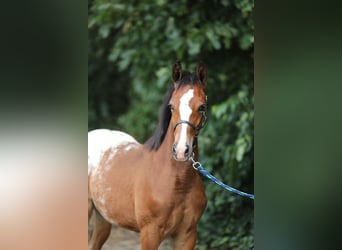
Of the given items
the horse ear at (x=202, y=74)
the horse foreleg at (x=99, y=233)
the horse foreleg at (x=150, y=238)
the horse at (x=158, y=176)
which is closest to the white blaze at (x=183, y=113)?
the horse at (x=158, y=176)

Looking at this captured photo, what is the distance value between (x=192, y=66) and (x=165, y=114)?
0.30 metres

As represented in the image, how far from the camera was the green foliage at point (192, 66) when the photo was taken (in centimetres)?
298

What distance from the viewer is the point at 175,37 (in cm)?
305

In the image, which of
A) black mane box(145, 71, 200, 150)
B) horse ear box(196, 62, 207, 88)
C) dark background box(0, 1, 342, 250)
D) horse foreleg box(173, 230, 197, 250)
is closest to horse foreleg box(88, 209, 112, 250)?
dark background box(0, 1, 342, 250)

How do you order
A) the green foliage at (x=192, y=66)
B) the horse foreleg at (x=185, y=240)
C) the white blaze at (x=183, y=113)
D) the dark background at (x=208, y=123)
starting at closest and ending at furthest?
the dark background at (x=208, y=123), the white blaze at (x=183, y=113), the horse foreleg at (x=185, y=240), the green foliage at (x=192, y=66)

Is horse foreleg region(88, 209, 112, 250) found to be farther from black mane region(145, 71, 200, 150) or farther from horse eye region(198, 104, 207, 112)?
horse eye region(198, 104, 207, 112)

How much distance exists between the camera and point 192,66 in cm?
295

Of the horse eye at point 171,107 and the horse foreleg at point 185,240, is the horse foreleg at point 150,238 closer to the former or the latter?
the horse foreleg at point 185,240

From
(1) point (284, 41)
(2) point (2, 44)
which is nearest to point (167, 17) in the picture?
(1) point (284, 41)

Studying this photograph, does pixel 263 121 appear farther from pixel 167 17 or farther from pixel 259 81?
pixel 167 17

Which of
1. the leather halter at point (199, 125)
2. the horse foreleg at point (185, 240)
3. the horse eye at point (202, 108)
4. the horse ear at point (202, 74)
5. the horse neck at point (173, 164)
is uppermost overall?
the horse ear at point (202, 74)

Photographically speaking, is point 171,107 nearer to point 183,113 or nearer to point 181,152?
point 183,113

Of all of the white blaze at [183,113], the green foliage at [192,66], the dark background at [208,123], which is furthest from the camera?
the green foliage at [192,66]

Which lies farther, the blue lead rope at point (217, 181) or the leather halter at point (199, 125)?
the blue lead rope at point (217, 181)
